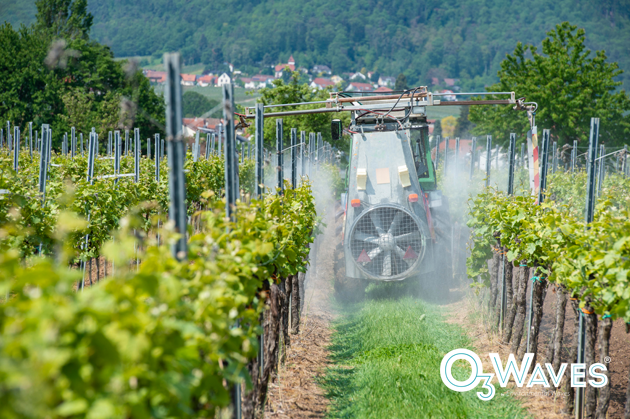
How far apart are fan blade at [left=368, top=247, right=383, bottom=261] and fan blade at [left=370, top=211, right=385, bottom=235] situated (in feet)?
0.89

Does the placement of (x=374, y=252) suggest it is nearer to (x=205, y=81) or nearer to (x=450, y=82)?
(x=205, y=81)

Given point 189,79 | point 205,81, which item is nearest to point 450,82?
point 205,81

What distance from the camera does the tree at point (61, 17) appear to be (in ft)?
192

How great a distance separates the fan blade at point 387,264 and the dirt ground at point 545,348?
1213 mm

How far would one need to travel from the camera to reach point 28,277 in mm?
1977

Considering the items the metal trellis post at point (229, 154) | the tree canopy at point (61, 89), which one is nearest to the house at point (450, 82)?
the tree canopy at point (61, 89)

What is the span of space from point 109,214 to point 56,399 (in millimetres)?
7875

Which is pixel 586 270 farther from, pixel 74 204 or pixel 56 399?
pixel 74 204

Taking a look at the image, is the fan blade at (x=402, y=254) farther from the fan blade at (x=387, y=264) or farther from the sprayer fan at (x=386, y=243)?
the fan blade at (x=387, y=264)

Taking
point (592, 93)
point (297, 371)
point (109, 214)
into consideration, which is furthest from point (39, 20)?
point (297, 371)

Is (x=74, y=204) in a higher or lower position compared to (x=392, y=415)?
higher

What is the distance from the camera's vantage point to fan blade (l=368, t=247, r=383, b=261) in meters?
10.2

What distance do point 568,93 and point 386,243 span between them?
109 ft

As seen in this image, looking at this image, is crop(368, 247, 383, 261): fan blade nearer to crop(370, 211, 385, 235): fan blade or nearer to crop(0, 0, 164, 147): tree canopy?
crop(370, 211, 385, 235): fan blade
